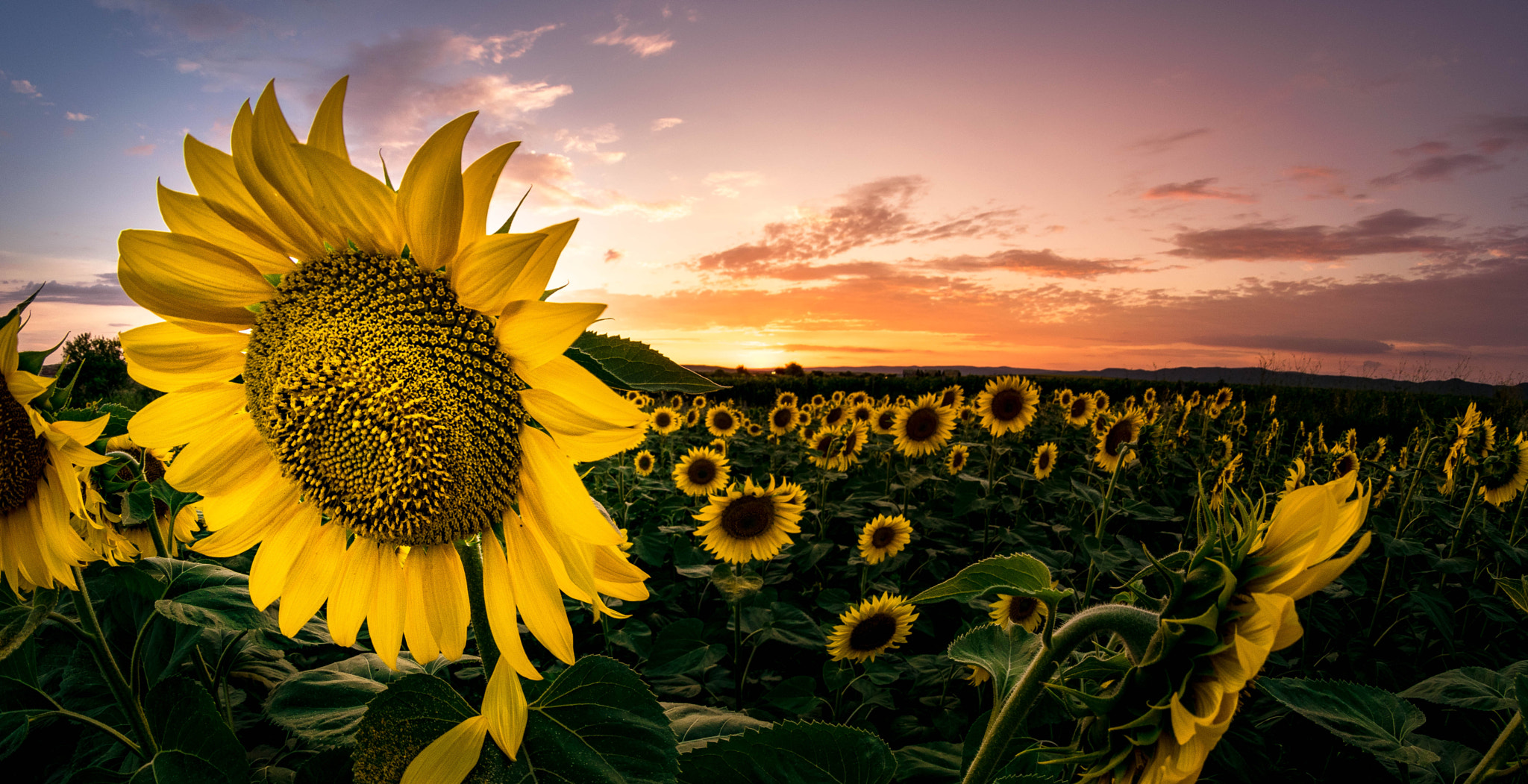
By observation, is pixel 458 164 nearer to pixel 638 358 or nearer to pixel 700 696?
pixel 638 358

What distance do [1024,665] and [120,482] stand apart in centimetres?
257

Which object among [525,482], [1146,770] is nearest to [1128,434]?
[1146,770]

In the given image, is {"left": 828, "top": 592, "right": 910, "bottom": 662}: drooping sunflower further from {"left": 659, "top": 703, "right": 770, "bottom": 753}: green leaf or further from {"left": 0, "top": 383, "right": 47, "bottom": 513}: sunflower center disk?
{"left": 0, "top": 383, "right": 47, "bottom": 513}: sunflower center disk

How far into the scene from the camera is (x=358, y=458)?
0.88 m

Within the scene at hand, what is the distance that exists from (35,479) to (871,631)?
3.24 metres

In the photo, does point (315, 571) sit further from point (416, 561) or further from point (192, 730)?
point (192, 730)

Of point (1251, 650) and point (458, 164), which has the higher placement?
point (458, 164)

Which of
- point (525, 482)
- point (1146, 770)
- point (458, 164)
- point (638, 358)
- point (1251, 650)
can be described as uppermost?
point (458, 164)

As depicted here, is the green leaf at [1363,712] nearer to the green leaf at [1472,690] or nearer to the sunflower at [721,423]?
the green leaf at [1472,690]

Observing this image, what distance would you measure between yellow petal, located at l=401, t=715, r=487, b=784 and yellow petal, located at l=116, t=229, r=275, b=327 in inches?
28.1

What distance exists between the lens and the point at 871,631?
3.52m

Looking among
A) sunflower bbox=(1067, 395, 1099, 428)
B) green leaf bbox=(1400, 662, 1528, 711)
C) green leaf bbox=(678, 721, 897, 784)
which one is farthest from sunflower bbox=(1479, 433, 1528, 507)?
green leaf bbox=(678, 721, 897, 784)

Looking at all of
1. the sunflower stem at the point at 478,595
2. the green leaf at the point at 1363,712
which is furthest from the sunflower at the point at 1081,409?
the sunflower stem at the point at 478,595

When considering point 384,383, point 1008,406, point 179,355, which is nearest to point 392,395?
point 384,383
